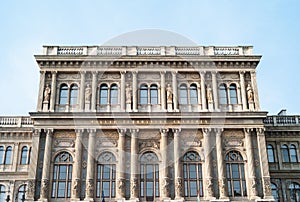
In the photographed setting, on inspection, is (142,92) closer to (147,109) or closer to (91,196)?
(147,109)

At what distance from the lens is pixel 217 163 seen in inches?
1270

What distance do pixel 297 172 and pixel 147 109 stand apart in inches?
604

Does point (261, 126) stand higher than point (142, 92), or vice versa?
point (142, 92)

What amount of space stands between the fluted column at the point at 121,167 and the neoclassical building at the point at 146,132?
0.08 m

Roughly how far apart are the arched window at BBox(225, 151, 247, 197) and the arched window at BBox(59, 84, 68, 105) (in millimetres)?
14687

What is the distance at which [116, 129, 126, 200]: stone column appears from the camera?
30953 millimetres

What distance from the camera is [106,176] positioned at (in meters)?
32.0

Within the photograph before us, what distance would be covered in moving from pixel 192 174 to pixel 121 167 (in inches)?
230

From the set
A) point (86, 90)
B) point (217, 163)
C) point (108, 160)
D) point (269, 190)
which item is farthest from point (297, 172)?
point (86, 90)

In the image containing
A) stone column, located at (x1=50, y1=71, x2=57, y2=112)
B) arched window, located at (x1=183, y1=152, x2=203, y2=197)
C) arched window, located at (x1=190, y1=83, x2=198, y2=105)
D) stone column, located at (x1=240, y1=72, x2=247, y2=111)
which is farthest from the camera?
arched window, located at (x1=190, y1=83, x2=198, y2=105)

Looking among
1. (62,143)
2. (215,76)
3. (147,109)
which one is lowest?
(62,143)

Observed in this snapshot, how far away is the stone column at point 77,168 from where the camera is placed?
3074 centimetres

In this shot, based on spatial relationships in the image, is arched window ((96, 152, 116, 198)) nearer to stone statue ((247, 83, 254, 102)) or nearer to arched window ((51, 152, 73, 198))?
arched window ((51, 152, 73, 198))

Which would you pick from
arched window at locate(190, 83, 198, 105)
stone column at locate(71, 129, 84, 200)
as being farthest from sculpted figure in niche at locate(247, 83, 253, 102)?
stone column at locate(71, 129, 84, 200)
